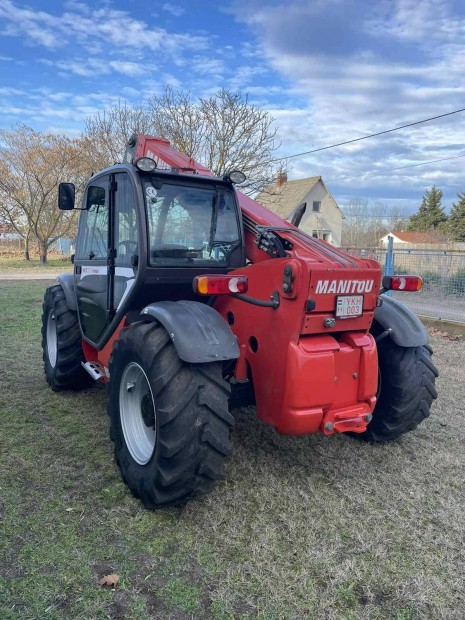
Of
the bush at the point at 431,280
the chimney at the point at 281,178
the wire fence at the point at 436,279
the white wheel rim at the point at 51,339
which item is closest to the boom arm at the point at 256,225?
the white wheel rim at the point at 51,339

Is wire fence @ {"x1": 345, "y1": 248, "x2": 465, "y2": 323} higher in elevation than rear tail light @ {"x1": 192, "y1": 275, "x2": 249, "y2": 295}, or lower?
lower

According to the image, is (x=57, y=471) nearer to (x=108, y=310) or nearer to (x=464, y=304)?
(x=108, y=310)

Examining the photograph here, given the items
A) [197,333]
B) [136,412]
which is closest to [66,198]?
[136,412]

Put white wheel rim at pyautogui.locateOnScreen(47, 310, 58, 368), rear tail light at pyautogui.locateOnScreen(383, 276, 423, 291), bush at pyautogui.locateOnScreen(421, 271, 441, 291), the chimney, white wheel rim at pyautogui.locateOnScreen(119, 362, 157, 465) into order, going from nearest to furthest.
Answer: white wheel rim at pyautogui.locateOnScreen(119, 362, 157, 465)
rear tail light at pyautogui.locateOnScreen(383, 276, 423, 291)
white wheel rim at pyautogui.locateOnScreen(47, 310, 58, 368)
bush at pyautogui.locateOnScreen(421, 271, 441, 291)
the chimney

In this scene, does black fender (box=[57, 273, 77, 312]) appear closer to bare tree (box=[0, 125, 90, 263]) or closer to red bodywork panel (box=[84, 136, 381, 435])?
red bodywork panel (box=[84, 136, 381, 435])

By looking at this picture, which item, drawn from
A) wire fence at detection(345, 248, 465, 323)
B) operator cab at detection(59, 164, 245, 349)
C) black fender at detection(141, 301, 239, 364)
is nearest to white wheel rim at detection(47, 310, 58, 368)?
operator cab at detection(59, 164, 245, 349)

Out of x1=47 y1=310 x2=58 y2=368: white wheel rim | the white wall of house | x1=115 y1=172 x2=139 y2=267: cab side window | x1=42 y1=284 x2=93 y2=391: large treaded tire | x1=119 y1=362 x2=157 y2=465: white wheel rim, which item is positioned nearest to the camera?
x1=119 y1=362 x2=157 y2=465: white wheel rim

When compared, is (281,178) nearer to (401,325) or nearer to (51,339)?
(51,339)

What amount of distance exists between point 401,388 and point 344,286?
1.13 m

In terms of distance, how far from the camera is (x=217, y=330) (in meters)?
3.02

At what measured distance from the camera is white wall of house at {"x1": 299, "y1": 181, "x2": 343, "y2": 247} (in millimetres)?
40594

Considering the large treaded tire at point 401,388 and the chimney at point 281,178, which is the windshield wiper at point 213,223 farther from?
the chimney at point 281,178

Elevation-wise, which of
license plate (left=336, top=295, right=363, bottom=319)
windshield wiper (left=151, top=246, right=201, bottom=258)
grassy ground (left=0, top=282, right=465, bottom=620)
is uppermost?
windshield wiper (left=151, top=246, right=201, bottom=258)

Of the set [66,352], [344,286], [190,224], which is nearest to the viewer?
[344,286]
